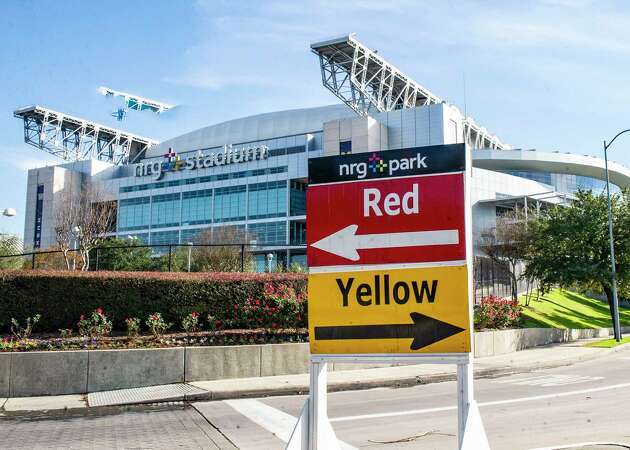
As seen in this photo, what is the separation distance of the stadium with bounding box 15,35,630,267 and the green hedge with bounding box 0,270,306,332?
159ft

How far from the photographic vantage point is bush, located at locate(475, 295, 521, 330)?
73.4ft

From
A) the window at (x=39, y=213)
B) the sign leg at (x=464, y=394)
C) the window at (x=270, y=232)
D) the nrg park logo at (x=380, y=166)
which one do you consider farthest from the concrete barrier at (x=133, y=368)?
the window at (x=39, y=213)

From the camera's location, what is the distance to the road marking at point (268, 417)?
870cm

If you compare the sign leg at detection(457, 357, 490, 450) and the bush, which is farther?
the bush

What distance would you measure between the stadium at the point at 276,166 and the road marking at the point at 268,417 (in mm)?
54066

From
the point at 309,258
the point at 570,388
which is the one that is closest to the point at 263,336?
the point at 570,388

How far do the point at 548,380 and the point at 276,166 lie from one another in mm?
64955

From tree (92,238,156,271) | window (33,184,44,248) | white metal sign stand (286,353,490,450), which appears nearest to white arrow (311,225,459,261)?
white metal sign stand (286,353,490,450)

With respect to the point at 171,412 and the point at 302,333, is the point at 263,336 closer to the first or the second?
the point at 302,333

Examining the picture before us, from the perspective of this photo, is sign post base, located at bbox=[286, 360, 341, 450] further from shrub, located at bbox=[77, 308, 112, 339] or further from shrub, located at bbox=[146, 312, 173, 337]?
shrub, located at bbox=[146, 312, 173, 337]

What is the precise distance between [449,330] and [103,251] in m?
39.0

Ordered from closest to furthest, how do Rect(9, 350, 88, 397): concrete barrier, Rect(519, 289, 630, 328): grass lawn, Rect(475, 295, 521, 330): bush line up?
Rect(9, 350, 88, 397): concrete barrier < Rect(475, 295, 521, 330): bush < Rect(519, 289, 630, 328): grass lawn

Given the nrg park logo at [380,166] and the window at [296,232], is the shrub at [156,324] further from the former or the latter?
the window at [296,232]

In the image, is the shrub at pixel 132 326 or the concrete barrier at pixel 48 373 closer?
the concrete barrier at pixel 48 373
